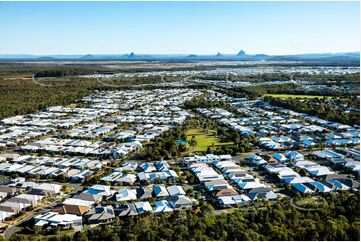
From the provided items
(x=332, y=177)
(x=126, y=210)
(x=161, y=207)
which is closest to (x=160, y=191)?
(x=161, y=207)

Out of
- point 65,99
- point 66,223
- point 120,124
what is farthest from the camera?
point 65,99

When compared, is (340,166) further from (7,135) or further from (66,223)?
(7,135)

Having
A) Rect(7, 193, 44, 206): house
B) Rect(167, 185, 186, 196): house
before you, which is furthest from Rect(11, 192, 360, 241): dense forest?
Rect(7, 193, 44, 206): house

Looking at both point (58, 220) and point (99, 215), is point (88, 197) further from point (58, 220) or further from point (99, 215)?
point (58, 220)

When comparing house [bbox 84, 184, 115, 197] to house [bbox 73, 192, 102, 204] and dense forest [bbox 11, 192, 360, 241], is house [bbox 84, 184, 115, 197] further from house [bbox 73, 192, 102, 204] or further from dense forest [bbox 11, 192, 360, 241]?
dense forest [bbox 11, 192, 360, 241]

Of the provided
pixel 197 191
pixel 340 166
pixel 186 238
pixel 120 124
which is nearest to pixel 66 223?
pixel 186 238

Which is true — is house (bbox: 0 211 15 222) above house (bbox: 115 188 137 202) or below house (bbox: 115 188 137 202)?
below
